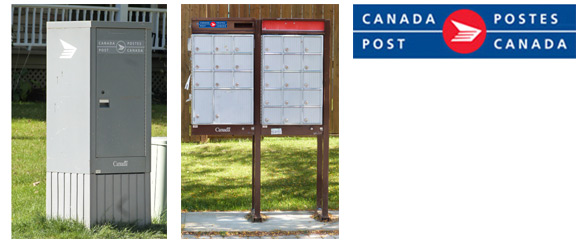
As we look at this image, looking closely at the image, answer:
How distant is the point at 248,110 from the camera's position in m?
5.89

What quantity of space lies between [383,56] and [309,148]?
209 inches

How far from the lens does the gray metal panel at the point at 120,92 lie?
518cm

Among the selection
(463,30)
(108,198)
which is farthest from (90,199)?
(463,30)

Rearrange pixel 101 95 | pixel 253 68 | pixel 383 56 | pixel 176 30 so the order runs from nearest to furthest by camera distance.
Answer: pixel 176 30 < pixel 383 56 < pixel 101 95 < pixel 253 68

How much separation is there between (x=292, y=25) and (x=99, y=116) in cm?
163

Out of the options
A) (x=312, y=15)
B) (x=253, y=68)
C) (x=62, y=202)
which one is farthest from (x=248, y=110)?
(x=312, y=15)

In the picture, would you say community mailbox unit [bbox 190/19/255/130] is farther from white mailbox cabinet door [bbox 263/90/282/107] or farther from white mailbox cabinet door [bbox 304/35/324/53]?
white mailbox cabinet door [bbox 304/35/324/53]

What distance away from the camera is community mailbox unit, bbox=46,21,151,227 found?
5184 millimetres

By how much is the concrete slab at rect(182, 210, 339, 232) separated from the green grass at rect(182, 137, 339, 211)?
11.4 inches

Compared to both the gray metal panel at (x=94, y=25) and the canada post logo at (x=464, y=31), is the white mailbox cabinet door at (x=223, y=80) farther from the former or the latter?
the canada post logo at (x=464, y=31)

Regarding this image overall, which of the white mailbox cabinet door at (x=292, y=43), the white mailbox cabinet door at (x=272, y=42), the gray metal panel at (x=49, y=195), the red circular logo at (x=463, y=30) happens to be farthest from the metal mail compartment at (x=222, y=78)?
the red circular logo at (x=463, y=30)

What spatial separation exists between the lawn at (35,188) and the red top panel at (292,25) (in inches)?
68.2

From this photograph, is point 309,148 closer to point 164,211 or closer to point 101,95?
point 164,211

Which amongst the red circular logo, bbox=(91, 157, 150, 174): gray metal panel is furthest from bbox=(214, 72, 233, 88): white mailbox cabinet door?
the red circular logo
